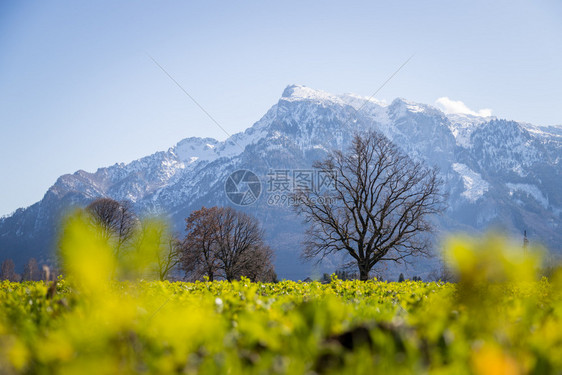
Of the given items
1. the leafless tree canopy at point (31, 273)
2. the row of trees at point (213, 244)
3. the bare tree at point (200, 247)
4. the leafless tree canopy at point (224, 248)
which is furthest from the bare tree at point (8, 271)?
the bare tree at point (200, 247)

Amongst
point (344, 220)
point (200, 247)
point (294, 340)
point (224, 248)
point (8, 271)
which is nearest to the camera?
point (294, 340)

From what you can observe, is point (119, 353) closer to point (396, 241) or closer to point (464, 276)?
point (464, 276)

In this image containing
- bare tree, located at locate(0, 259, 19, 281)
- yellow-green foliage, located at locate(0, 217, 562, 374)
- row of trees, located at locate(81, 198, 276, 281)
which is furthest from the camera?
bare tree, located at locate(0, 259, 19, 281)

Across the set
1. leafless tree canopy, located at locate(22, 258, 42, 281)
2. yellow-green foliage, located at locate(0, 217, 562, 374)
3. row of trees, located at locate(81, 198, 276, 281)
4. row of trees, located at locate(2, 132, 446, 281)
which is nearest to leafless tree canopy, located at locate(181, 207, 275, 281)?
row of trees, located at locate(81, 198, 276, 281)

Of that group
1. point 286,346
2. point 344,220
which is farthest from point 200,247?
point 286,346

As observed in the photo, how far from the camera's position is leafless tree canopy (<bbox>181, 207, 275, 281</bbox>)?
164ft

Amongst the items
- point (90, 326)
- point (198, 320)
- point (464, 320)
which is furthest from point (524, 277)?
point (90, 326)

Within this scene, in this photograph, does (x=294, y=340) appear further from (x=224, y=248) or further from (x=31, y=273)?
(x=224, y=248)

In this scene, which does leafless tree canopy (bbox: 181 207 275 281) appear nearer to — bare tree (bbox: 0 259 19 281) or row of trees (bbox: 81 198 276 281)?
row of trees (bbox: 81 198 276 281)

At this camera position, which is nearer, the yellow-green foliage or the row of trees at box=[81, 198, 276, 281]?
the yellow-green foliage

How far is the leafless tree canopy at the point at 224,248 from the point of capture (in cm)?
5008

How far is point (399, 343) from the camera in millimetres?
1944

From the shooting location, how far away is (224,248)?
54.7 metres

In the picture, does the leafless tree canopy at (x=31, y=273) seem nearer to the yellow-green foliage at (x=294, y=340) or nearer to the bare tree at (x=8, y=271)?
the yellow-green foliage at (x=294, y=340)
